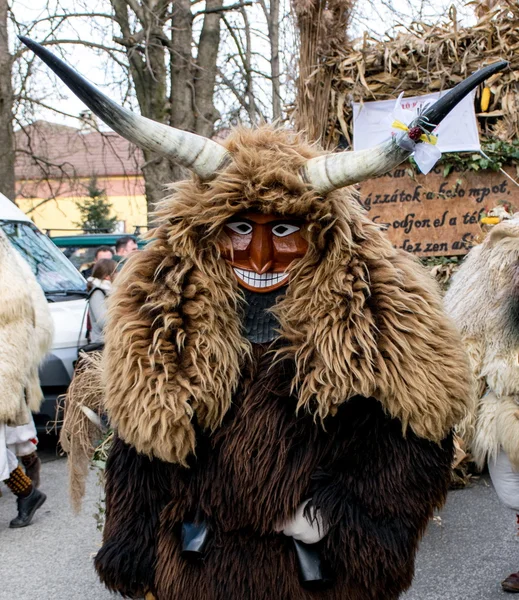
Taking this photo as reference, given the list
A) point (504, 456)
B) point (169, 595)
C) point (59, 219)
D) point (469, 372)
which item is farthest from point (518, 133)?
point (59, 219)

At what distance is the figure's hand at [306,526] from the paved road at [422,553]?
194cm

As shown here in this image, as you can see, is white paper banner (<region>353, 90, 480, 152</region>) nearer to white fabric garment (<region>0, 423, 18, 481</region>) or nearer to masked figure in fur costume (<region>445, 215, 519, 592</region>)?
masked figure in fur costume (<region>445, 215, 519, 592</region>)

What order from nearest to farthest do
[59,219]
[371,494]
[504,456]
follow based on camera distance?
[371,494], [504,456], [59,219]

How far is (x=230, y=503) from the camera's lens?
92.7 inches

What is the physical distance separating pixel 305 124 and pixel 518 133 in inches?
59.1

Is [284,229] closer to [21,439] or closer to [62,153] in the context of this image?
[21,439]

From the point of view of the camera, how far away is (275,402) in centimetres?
238

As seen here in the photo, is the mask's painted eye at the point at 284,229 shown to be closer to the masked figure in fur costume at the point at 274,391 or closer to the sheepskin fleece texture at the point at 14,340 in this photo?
the masked figure in fur costume at the point at 274,391

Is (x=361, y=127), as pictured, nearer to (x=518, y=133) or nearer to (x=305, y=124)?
(x=305, y=124)

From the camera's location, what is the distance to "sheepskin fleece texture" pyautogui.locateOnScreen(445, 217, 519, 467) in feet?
10.9

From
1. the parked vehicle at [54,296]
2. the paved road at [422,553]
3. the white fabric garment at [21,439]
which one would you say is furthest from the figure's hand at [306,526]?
the parked vehicle at [54,296]

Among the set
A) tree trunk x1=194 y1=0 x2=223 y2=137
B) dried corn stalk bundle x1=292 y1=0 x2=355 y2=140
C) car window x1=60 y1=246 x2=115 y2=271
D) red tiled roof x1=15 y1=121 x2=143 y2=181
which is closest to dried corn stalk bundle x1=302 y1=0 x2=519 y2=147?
dried corn stalk bundle x1=292 y1=0 x2=355 y2=140

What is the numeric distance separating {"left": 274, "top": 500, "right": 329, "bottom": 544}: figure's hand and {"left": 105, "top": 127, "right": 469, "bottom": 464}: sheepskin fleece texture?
305 millimetres

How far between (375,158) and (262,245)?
46 cm
